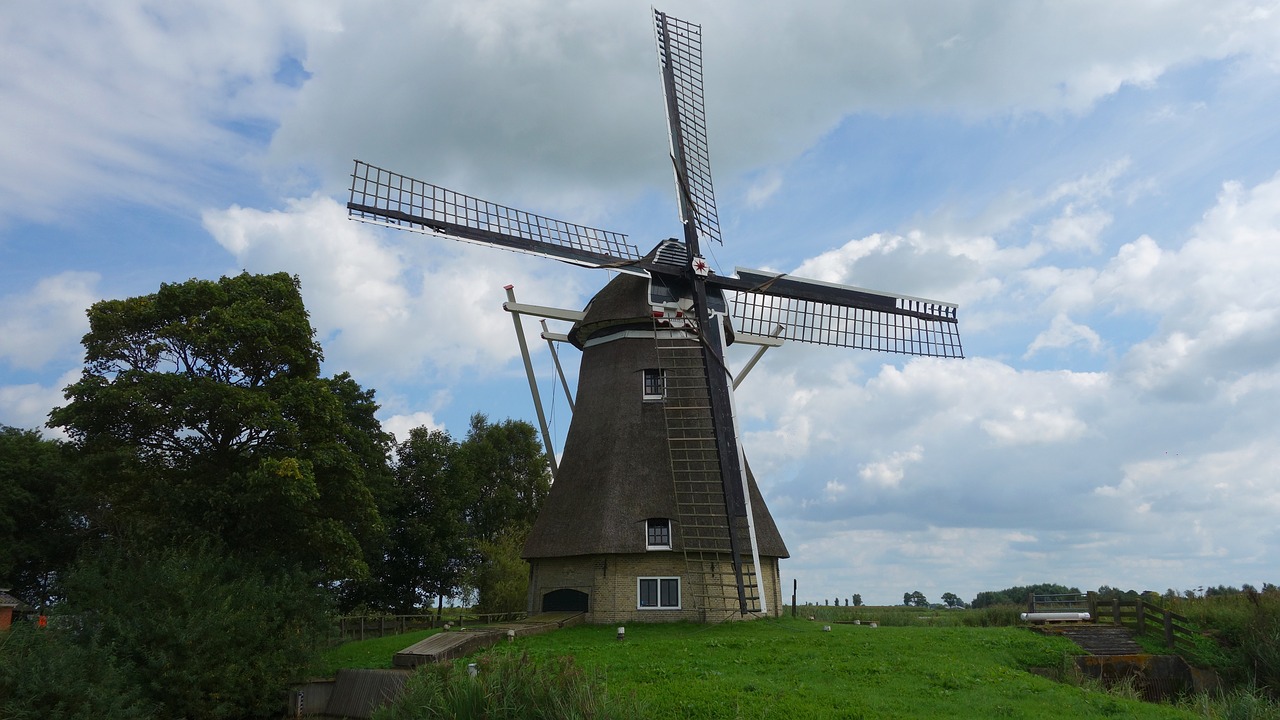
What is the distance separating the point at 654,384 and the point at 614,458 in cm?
264

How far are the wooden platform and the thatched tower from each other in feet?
2.64

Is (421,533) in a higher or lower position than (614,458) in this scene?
lower

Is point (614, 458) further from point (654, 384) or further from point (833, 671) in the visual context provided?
point (833, 671)

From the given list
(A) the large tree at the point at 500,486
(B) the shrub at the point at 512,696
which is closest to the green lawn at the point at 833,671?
(B) the shrub at the point at 512,696

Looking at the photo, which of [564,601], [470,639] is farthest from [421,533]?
[470,639]

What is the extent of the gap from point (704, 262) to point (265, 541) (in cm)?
1452

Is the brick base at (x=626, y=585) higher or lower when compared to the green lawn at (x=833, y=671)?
higher

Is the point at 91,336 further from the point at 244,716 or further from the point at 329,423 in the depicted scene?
the point at 244,716

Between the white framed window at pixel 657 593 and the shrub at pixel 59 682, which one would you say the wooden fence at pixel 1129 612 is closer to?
the white framed window at pixel 657 593

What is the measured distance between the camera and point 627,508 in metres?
23.7

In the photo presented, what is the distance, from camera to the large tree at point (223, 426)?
70.2ft

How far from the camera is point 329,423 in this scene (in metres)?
23.7

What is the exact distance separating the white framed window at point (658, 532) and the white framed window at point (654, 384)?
148 inches

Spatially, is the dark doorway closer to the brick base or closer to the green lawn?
the brick base
